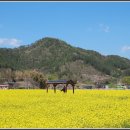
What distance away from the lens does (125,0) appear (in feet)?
81.7

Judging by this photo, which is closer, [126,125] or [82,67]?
[126,125]

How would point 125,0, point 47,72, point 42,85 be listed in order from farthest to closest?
point 47,72 → point 42,85 → point 125,0

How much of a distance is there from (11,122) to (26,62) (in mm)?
169476

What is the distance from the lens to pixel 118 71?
200 meters

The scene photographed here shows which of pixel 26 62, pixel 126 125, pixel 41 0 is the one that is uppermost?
pixel 26 62

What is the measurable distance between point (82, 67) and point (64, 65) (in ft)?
29.3

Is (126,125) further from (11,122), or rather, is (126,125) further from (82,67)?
(82,67)

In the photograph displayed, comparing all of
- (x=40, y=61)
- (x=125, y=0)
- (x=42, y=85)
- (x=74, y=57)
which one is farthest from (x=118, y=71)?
(x=125, y=0)

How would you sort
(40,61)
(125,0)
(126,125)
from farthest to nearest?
(40,61), (125,0), (126,125)

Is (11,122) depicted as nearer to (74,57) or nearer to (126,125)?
(126,125)

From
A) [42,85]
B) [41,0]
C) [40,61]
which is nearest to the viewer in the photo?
[41,0]

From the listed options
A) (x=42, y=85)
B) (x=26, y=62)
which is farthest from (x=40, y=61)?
(x=42, y=85)

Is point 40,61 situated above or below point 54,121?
above

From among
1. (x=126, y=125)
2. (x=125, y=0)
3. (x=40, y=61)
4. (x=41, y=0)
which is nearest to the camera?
(x=126, y=125)
